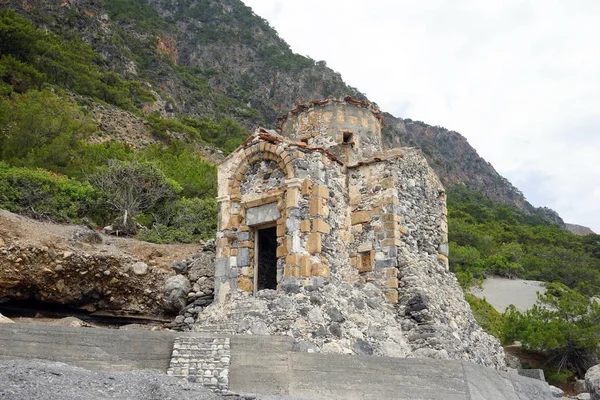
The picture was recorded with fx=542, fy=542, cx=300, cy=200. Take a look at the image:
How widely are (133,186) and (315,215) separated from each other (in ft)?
39.6

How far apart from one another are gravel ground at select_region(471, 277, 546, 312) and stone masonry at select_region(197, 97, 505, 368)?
21.1 m

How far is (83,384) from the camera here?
563 centimetres

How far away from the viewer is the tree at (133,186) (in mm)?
19562

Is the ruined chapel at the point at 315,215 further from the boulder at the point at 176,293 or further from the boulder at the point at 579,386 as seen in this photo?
the boulder at the point at 579,386

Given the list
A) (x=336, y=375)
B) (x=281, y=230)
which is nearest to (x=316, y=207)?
(x=281, y=230)

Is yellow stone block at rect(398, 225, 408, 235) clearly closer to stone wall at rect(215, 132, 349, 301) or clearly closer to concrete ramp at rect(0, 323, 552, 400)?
stone wall at rect(215, 132, 349, 301)

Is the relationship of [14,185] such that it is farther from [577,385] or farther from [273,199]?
[577,385]

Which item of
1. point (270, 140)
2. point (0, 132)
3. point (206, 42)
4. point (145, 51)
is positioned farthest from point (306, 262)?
point (206, 42)

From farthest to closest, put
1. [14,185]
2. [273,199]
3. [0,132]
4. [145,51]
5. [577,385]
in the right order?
[145,51]
[0,132]
[577,385]
[14,185]
[273,199]

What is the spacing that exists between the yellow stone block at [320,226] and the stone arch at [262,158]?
103 cm

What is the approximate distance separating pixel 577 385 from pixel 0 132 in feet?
77.9

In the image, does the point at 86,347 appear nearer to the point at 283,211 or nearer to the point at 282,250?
the point at 282,250

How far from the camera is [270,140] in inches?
443

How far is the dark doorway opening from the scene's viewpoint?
12211 millimetres
